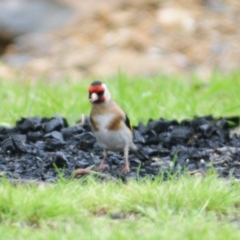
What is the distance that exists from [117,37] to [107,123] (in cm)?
654

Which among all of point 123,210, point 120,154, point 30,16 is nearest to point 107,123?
point 120,154

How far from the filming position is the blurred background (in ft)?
40.0

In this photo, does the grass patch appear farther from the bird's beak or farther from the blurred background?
the blurred background

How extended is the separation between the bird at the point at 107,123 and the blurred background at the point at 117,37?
4788 mm

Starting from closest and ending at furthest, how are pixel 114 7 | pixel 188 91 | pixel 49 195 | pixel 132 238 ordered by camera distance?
pixel 132 238 < pixel 49 195 < pixel 188 91 < pixel 114 7

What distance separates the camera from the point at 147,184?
228 inches

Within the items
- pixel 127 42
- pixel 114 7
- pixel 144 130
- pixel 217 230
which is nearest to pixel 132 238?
pixel 217 230

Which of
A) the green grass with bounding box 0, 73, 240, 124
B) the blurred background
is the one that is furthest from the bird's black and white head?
the blurred background

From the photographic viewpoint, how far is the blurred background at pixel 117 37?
40.0 feet

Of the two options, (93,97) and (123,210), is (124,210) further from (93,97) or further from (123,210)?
(93,97)

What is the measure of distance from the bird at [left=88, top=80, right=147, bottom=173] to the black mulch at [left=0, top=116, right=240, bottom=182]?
7.7 inches

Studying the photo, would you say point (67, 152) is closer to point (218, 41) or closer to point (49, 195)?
point (49, 195)

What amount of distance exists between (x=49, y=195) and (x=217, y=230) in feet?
3.50

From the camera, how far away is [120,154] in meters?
7.38
